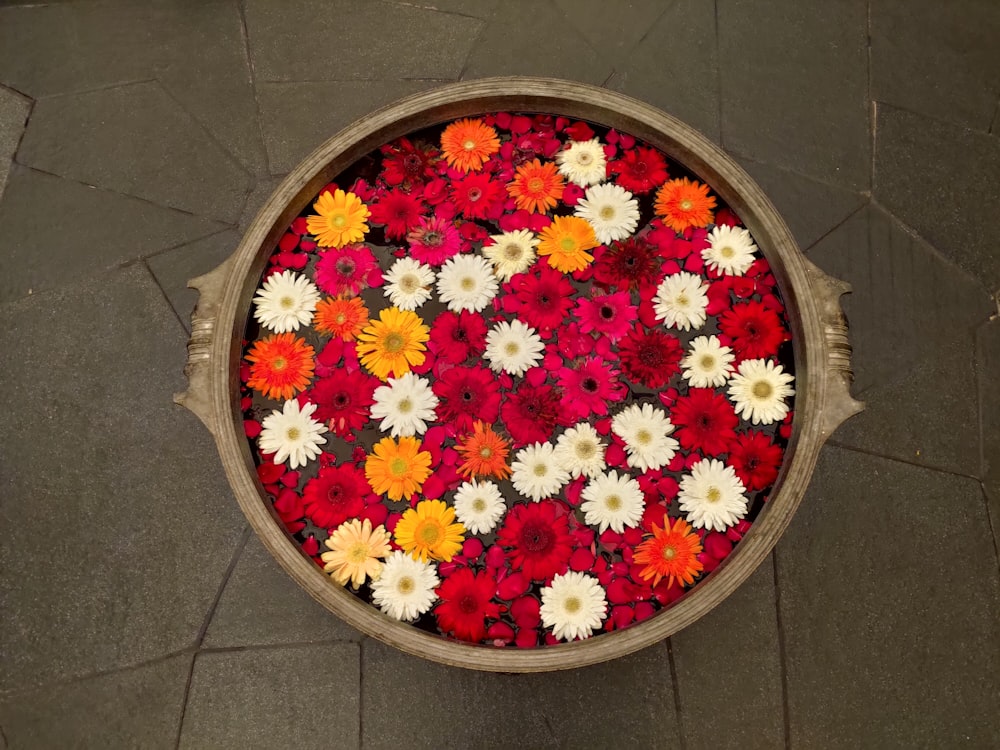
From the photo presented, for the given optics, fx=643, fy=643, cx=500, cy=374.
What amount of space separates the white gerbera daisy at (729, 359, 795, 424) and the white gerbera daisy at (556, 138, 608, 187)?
816mm

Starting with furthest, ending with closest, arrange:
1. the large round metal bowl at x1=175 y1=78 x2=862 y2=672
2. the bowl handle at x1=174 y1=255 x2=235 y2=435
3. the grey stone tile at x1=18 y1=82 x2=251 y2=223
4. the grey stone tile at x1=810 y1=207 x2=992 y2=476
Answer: the grey stone tile at x1=18 y1=82 x2=251 y2=223 < the grey stone tile at x1=810 y1=207 x2=992 y2=476 < the bowl handle at x1=174 y1=255 x2=235 y2=435 < the large round metal bowl at x1=175 y1=78 x2=862 y2=672

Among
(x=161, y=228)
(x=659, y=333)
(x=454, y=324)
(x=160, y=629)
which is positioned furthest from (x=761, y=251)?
(x=160, y=629)

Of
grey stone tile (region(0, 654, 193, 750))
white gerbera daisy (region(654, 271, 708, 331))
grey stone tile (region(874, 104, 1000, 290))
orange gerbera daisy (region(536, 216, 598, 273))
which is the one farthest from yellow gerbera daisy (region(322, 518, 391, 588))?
grey stone tile (region(874, 104, 1000, 290))

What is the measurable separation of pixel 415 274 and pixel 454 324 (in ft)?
0.70

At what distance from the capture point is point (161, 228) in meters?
2.55

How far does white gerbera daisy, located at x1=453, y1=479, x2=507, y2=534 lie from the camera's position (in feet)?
6.56

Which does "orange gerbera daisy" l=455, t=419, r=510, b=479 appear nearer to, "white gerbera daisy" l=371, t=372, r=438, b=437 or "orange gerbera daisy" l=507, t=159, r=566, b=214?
"white gerbera daisy" l=371, t=372, r=438, b=437

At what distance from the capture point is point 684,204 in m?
2.17

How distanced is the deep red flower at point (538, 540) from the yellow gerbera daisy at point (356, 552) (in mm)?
375

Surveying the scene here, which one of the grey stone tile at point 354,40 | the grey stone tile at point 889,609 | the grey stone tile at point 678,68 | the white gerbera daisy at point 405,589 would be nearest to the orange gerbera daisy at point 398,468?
the white gerbera daisy at point 405,589

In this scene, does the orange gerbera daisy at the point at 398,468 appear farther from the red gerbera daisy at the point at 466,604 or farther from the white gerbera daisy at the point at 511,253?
the white gerbera daisy at the point at 511,253

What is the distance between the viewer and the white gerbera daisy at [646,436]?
2.04 m

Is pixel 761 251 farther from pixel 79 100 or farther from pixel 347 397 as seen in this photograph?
pixel 79 100

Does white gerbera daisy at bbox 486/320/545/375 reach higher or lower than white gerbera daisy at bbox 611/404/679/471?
higher
